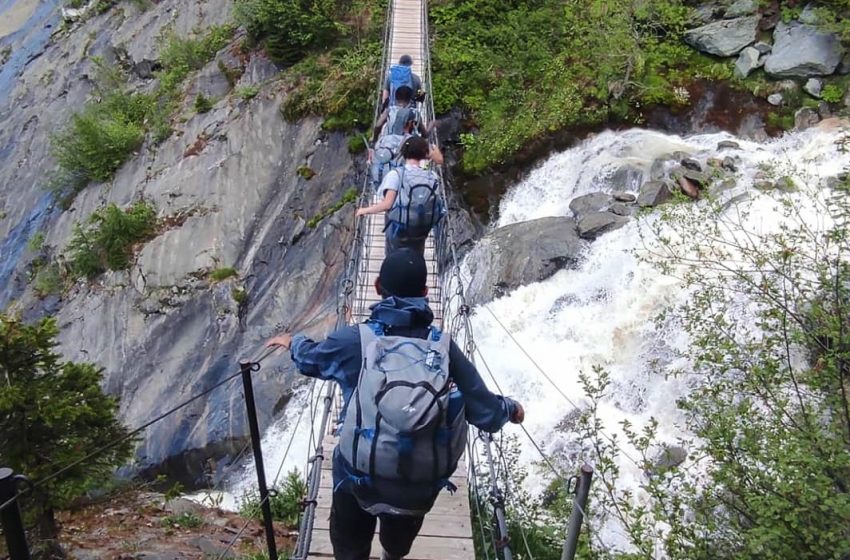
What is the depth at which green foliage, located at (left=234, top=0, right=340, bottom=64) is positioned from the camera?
1184 centimetres

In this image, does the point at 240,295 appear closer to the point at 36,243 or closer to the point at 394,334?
the point at 36,243

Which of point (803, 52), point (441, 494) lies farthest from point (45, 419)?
point (803, 52)

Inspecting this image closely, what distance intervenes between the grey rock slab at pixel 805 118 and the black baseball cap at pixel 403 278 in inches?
333

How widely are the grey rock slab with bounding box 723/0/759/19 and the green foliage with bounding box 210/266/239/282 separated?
883cm

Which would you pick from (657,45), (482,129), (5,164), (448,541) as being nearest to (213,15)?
(5,164)

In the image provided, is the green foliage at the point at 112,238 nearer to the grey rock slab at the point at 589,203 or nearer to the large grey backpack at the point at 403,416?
the grey rock slab at the point at 589,203

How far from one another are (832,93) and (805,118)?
52 cm

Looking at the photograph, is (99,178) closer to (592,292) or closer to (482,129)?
(482,129)

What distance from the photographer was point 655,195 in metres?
8.17

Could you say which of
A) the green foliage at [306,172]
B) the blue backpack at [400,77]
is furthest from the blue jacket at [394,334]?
the green foliage at [306,172]

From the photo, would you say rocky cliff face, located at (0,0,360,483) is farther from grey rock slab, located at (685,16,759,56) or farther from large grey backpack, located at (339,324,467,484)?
large grey backpack, located at (339,324,467,484)

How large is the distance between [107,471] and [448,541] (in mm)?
3649

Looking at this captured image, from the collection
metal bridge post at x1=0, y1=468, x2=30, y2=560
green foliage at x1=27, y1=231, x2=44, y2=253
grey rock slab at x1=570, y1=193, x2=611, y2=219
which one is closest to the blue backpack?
grey rock slab at x1=570, y1=193, x2=611, y2=219

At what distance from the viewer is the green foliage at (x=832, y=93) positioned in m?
8.80
